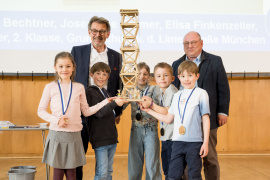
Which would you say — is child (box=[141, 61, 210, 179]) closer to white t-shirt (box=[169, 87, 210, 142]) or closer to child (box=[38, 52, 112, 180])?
white t-shirt (box=[169, 87, 210, 142])

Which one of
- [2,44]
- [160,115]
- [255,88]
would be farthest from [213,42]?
[2,44]

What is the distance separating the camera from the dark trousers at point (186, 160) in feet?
7.86

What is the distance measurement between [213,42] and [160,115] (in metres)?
3.23

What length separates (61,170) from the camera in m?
2.55

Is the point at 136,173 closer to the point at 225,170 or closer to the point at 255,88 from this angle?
the point at 225,170

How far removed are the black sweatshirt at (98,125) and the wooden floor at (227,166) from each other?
1.51 metres

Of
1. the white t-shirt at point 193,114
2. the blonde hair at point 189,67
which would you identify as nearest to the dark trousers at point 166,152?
the white t-shirt at point 193,114

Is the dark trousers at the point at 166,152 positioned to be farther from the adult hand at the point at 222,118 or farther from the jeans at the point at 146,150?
the adult hand at the point at 222,118

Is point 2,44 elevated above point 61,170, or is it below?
above

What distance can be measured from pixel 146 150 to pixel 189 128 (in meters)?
0.67

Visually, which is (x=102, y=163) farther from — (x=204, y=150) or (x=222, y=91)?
(x=222, y=91)

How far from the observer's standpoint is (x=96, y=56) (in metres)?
3.11

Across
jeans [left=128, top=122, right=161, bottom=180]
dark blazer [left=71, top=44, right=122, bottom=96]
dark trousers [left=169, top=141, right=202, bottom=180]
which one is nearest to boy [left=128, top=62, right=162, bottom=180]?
jeans [left=128, top=122, right=161, bottom=180]

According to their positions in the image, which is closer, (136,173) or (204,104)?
(204,104)
